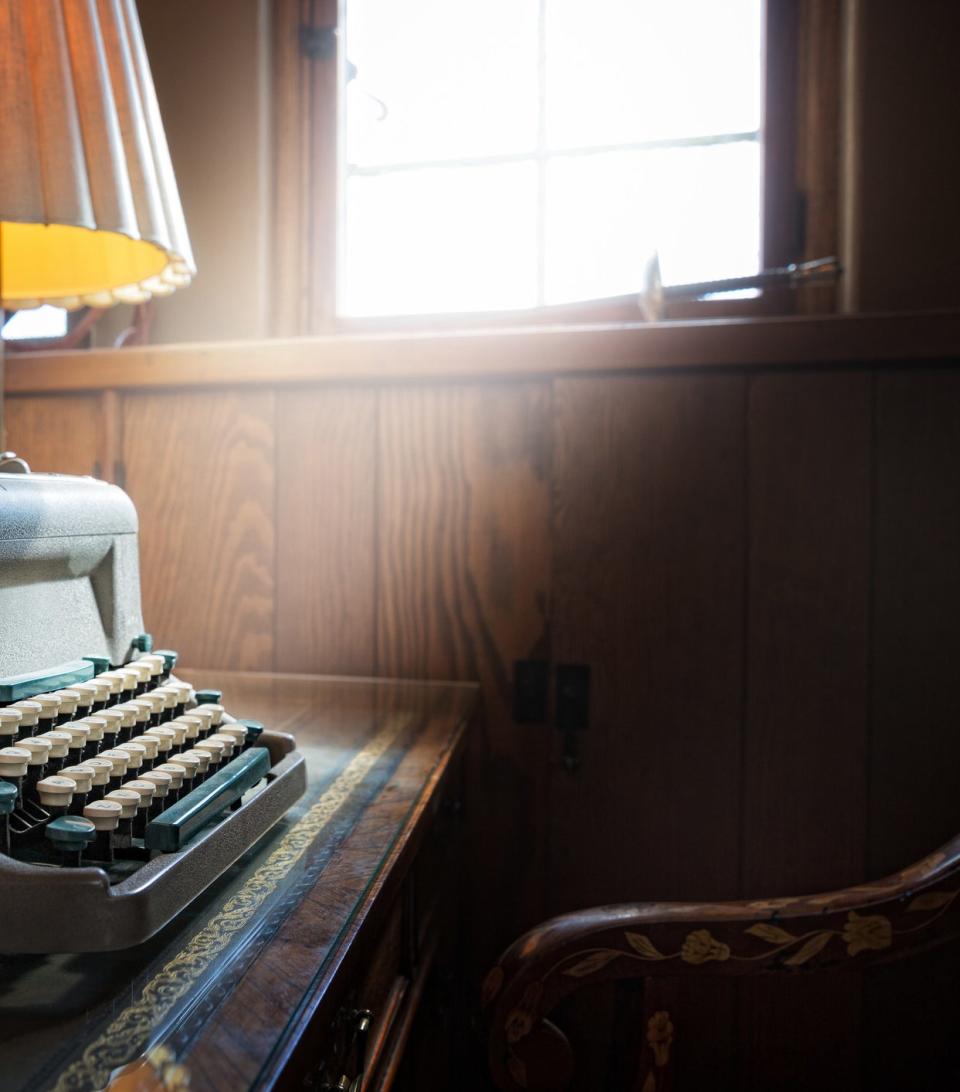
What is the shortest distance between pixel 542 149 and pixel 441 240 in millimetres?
248

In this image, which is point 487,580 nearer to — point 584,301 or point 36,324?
point 584,301

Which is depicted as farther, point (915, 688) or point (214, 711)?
point (915, 688)

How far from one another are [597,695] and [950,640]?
1.56 feet

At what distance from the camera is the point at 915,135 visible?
116 cm

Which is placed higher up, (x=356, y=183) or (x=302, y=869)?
(x=356, y=183)

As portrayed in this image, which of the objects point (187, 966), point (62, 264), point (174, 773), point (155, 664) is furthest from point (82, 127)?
point (187, 966)

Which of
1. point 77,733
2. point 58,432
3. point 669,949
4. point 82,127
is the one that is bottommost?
point 669,949

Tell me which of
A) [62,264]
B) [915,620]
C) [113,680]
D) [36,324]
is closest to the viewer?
[113,680]

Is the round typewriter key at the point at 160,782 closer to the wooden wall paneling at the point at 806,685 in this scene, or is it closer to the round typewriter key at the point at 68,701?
the round typewriter key at the point at 68,701

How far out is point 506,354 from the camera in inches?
45.1

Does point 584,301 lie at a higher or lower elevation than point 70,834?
higher

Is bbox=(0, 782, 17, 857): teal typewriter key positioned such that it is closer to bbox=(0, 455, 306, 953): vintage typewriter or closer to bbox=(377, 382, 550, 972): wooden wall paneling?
bbox=(0, 455, 306, 953): vintage typewriter

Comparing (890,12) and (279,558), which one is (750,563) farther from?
(890,12)

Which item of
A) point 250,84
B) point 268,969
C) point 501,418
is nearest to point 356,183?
point 250,84
